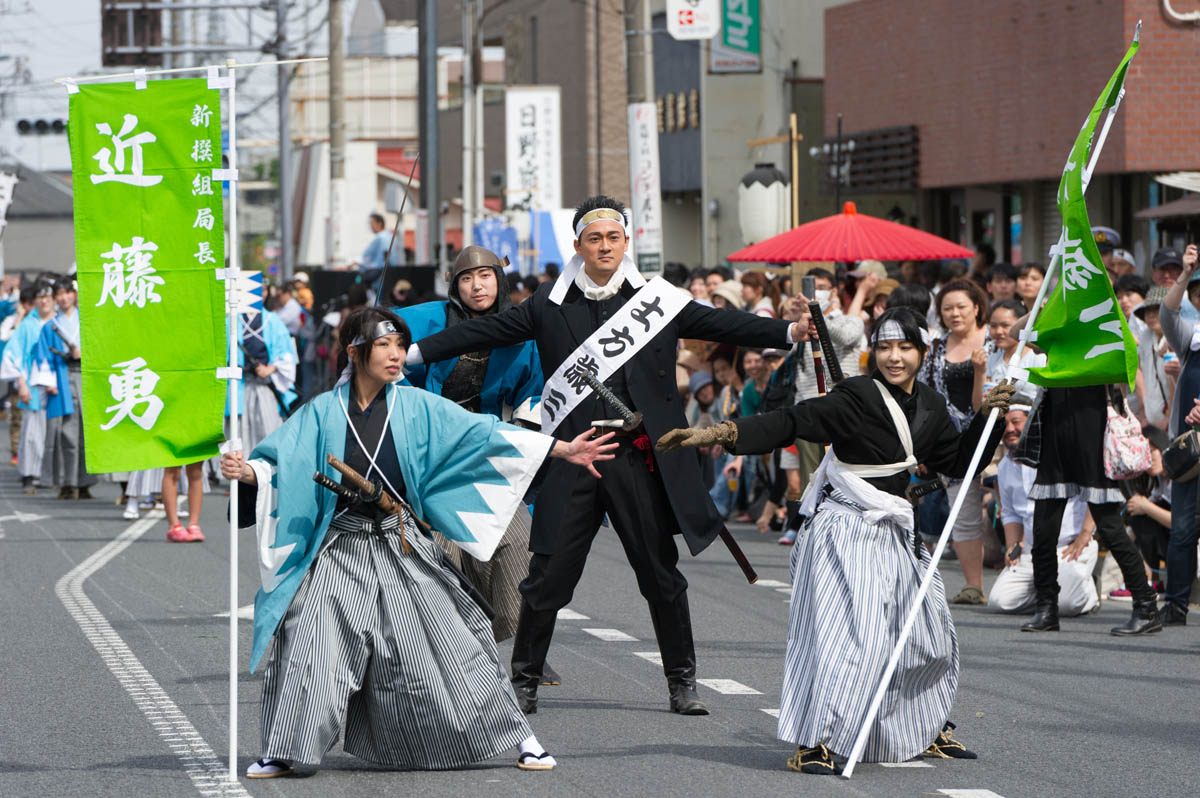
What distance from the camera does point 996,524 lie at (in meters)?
12.5

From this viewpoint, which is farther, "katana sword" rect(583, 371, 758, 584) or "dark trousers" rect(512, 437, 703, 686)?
"dark trousers" rect(512, 437, 703, 686)

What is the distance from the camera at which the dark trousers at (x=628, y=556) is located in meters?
7.24

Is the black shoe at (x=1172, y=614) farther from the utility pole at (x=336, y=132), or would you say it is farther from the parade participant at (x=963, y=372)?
the utility pole at (x=336, y=132)

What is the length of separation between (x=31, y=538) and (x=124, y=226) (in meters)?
8.33

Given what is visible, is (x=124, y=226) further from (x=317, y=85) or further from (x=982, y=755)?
(x=317, y=85)

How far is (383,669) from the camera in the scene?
624 cm

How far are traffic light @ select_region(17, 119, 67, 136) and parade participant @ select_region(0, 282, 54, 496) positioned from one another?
2131 cm

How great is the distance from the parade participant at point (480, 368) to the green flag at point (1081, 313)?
2.39 m

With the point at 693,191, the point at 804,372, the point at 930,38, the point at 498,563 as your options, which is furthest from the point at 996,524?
the point at 693,191

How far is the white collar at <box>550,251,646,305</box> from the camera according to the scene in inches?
292

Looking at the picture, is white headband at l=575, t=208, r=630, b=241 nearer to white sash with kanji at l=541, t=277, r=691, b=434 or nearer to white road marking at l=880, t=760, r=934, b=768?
white sash with kanji at l=541, t=277, r=691, b=434

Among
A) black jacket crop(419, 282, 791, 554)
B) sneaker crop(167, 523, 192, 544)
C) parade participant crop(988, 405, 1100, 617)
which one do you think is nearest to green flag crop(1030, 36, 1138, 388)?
black jacket crop(419, 282, 791, 554)

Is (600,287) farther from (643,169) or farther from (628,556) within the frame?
(643,169)

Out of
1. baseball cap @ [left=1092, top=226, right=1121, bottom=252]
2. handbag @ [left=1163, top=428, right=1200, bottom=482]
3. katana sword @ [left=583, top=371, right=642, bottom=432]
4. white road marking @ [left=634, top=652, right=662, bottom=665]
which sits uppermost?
baseball cap @ [left=1092, top=226, right=1121, bottom=252]
